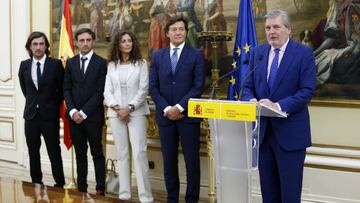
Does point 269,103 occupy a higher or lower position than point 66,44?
lower

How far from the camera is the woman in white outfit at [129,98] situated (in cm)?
402

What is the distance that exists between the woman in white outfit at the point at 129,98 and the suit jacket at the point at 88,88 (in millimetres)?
115

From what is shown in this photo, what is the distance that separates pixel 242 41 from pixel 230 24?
0.46 meters

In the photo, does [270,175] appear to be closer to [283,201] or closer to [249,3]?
[283,201]

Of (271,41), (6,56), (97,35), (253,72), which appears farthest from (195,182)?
(6,56)

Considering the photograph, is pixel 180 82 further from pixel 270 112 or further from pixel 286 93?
pixel 270 112

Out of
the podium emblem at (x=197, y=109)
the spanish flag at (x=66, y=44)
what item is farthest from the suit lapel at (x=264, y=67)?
the spanish flag at (x=66, y=44)

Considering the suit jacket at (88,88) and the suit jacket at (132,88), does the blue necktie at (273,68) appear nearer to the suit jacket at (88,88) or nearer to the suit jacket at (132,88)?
the suit jacket at (132,88)

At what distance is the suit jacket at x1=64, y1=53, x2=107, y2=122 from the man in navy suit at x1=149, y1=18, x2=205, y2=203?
55 cm

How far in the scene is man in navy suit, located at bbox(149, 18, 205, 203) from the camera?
3.76 m

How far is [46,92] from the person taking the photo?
14.0 feet

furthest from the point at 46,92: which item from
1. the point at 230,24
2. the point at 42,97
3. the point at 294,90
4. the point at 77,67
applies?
the point at 294,90

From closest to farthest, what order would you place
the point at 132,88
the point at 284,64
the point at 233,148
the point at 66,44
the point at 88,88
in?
the point at 233,148, the point at 284,64, the point at 132,88, the point at 88,88, the point at 66,44

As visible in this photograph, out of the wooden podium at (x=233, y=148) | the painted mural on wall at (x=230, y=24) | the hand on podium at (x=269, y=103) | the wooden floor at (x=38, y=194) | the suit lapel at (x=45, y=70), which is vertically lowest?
the wooden floor at (x=38, y=194)
